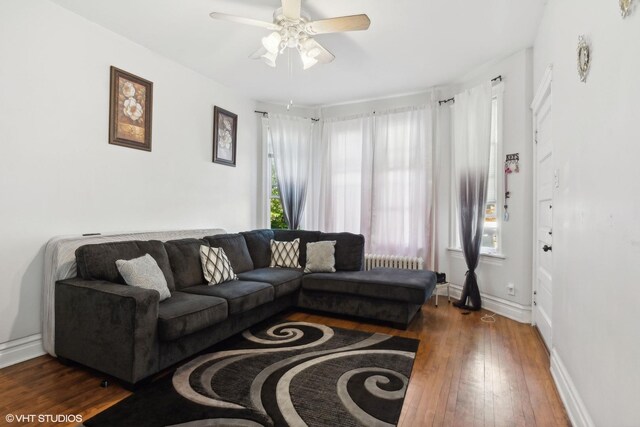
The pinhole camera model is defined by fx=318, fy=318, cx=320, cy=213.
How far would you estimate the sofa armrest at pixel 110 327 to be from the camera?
1984 mm

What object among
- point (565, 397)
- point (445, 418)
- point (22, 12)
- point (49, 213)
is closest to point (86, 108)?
point (22, 12)

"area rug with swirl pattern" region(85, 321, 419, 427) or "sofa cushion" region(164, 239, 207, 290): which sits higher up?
"sofa cushion" region(164, 239, 207, 290)

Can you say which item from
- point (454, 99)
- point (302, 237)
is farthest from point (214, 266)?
point (454, 99)

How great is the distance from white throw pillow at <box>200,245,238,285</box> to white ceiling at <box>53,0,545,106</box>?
2.09 m

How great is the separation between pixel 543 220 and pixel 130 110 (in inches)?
162

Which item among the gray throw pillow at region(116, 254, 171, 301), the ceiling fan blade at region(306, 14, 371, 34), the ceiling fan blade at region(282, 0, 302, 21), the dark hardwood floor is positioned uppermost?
the ceiling fan blade at region(282, 0, 302, 21)

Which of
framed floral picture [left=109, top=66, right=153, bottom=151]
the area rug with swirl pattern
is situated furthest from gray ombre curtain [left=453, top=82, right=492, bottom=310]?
framed floral picture [left=109, top=66, right=153, bottom=151]

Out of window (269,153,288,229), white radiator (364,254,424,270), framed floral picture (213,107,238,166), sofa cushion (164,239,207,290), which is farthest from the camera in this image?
window (269,153,288,229)

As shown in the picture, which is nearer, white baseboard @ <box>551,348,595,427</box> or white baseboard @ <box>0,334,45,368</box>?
white baseboard @ <box>551,348,595,427</box>

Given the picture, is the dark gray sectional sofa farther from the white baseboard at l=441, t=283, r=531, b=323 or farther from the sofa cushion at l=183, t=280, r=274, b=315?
the white baseboard at l=441, t=283, r=531, b=323

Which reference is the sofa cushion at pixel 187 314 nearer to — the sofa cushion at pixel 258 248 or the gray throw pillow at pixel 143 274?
the gray throw pillow at pixel 143 274

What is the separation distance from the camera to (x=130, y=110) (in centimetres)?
314

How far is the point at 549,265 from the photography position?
2713 millimetres

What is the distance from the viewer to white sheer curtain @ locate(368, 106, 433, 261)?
4.35 meters
